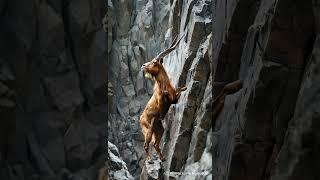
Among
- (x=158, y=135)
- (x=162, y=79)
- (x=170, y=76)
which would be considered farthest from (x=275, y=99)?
(x=170, y=76)

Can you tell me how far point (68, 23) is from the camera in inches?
242

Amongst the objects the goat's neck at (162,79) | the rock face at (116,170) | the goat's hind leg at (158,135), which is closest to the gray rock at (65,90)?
the rock face at (116,170)

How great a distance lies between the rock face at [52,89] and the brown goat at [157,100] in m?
5.26

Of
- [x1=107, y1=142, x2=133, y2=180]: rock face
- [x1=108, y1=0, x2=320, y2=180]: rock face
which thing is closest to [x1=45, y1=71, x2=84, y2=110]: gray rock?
[x1=108, y1=0, x2=320, y2=180]: rock face

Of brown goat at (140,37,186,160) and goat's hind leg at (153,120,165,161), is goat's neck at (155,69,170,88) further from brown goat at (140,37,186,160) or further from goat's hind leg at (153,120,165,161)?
goat's hind leg at (153,120,165,161)

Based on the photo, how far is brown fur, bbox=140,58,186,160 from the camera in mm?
11562

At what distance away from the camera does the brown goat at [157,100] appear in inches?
455

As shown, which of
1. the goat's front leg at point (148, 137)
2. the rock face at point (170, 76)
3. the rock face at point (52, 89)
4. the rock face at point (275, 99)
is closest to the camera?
the rock face at point (275, 99)

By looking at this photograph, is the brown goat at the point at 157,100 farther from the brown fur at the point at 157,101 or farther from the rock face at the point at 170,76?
the rock face at the point at 170,76

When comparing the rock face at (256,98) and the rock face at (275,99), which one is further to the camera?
the rock face at (256,98)

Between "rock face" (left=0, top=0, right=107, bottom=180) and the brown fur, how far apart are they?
526 cm

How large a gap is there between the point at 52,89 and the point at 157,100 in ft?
19.8

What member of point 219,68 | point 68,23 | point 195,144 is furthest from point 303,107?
point 195,144

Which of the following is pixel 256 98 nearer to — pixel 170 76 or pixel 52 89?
pixel 52 89
